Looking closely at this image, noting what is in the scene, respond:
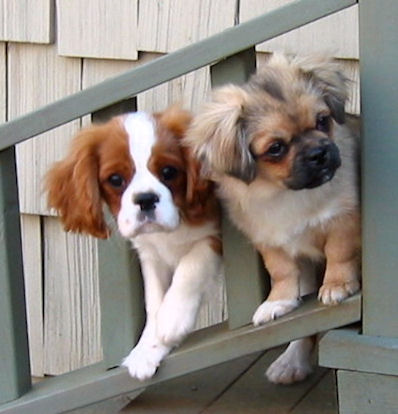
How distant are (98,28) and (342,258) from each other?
1.54 meters

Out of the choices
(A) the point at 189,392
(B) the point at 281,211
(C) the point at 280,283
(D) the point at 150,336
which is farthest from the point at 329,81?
(A) the point at 189,392

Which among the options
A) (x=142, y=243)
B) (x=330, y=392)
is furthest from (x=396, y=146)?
(x=330, y=392)

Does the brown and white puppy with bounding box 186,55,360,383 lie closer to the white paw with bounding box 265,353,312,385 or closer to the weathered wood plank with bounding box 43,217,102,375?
the white paw with bounding box 265,353,312,385

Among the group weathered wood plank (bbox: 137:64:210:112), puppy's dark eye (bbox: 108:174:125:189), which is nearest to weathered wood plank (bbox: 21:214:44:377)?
weathered wood plank (bbox: 137:64:210:112)

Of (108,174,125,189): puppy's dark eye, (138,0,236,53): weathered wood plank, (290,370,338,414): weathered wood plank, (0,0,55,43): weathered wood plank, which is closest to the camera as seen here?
(108,174,125,189): puppy's dark eye

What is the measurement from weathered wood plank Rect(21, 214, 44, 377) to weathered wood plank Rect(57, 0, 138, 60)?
77 cm

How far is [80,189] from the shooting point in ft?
11.7

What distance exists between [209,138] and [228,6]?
1.05m

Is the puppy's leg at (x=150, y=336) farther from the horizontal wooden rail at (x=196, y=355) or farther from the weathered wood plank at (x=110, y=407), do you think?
the weathered wood plank at (x=110, y=407)

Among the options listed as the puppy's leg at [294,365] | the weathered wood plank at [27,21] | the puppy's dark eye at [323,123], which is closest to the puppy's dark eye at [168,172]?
the puppy's dark eye at [323,123]

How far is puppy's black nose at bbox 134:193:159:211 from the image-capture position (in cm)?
341

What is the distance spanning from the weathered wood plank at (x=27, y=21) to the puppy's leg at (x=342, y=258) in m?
1.64

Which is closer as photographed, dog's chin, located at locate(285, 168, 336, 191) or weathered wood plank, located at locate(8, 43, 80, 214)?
dog's chin, located at locate(285, 168, 336, 191)

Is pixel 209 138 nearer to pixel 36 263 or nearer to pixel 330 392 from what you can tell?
pixel 330 392
